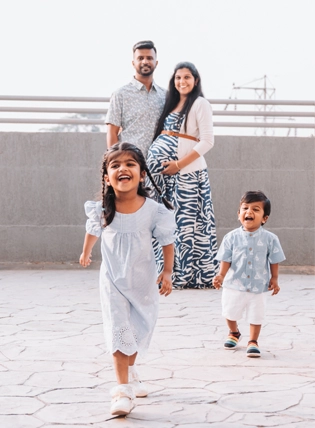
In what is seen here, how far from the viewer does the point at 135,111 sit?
6.73 m

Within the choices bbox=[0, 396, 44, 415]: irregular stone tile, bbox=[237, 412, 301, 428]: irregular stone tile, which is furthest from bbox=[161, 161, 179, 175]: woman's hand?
bbox=[237, 412, 301, 428]: irregular stone tile

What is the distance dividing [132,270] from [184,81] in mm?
3353

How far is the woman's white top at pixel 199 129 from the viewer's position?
6.70 metres

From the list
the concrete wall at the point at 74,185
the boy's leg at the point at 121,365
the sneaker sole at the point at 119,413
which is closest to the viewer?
the sneaker sole at the point at 119,413

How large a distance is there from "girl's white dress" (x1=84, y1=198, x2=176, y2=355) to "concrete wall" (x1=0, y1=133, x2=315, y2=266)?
16.4ft

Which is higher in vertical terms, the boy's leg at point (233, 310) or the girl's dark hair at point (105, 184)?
the girl's dark hair at point (105, 184)

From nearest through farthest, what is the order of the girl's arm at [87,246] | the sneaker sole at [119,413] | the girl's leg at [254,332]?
the sneaker sole at [119,413], the girl's arm at [87,246], the girl's leg at [254,332]

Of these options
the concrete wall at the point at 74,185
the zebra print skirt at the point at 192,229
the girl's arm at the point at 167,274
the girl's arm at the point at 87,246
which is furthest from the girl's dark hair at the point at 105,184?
the concrete wall at the point at 74,185

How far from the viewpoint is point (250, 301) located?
4.65 meters

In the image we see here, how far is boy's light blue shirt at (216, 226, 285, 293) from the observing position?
15.1ft

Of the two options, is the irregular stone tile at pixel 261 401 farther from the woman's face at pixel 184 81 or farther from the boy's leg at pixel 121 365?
the woman's face at pixel 184 81

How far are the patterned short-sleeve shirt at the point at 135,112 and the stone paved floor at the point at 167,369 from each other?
140cm

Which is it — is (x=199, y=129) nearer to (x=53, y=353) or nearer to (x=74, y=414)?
(x=53, y=353)

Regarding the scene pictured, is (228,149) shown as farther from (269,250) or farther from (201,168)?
(269,250)
